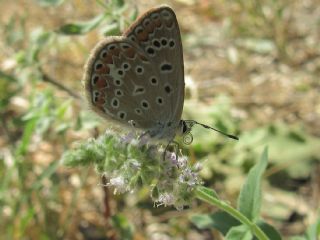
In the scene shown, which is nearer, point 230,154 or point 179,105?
point 179,105

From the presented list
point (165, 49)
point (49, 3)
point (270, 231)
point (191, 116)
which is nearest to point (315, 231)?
point (270, 231)

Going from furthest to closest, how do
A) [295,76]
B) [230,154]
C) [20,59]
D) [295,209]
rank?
1. [295,76]
2. [230,154]
3. [295,209]
4. [20,59]

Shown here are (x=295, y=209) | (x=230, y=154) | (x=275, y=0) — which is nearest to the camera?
(x=295, y=209)

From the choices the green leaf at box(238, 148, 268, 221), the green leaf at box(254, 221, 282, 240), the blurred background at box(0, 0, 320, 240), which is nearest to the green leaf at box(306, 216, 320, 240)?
the green leaf at box(254, 221, 282, 240)

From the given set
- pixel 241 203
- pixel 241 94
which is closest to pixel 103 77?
pixel 241 203

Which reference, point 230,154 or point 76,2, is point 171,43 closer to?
point 230,154

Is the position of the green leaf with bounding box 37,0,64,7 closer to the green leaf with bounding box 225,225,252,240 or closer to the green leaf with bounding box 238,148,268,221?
the green leaf with bounding box 238,148,268,221
